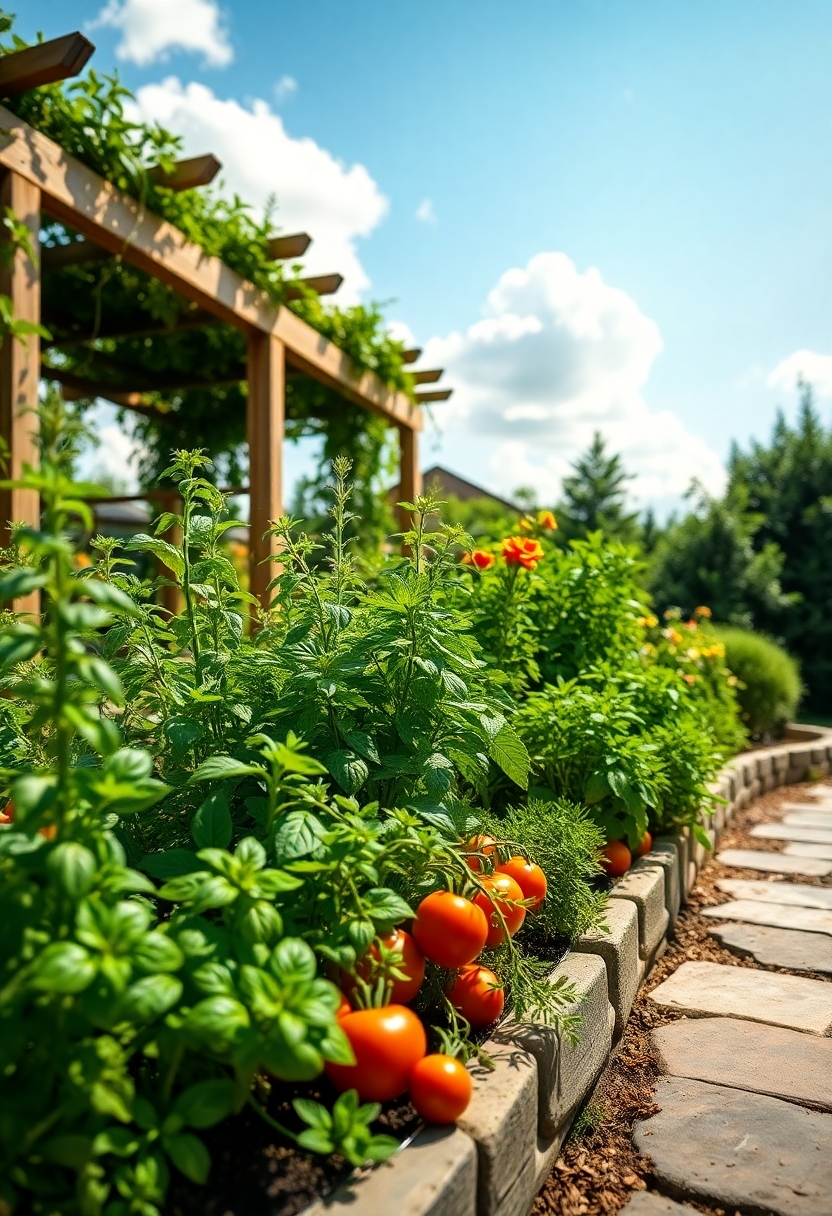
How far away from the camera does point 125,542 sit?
5.49 ft

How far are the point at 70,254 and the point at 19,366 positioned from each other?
1.69 meters

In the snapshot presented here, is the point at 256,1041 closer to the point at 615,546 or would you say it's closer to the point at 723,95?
the point at 615,546

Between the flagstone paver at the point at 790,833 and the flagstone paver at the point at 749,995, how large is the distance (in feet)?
6.58

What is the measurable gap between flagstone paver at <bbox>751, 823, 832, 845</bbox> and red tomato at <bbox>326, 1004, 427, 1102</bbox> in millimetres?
3641

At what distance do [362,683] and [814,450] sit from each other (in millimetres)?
14343

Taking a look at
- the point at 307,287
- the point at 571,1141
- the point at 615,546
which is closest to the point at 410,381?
the point at 307,287

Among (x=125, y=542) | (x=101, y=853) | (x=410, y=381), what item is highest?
(x=410, y=381)

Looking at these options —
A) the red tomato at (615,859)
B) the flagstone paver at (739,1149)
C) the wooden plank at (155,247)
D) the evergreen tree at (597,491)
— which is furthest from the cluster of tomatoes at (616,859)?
→ the evergreen tree at (597,491)

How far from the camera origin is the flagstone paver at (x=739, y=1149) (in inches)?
54.8

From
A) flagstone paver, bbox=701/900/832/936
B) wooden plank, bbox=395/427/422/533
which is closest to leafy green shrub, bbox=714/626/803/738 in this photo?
wooden plank, bbox=395/427/422/533

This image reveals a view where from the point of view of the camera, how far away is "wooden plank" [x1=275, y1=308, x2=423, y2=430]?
16.6 ft

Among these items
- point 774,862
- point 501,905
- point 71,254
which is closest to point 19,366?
point 71,254

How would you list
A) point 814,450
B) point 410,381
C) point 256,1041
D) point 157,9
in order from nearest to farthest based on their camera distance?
point 256,1041
point 157,9
point 410,381
point 814,450

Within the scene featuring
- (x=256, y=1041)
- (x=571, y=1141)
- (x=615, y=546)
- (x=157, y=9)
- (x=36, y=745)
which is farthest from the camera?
(x=157, y=9)
